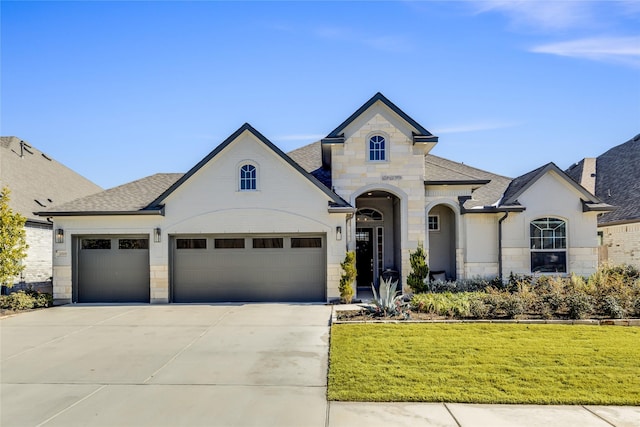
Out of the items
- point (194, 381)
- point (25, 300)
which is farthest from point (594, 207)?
point (25, 300)

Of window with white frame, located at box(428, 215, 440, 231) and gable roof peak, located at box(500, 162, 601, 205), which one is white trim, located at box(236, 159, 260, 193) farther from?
gable roof peak, located at box(500, 162, 601, 205)

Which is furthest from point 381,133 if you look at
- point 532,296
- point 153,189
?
point 153,189

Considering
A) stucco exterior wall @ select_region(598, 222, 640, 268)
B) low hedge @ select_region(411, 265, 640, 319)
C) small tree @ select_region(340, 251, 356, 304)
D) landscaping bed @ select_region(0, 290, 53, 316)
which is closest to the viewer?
low hedge @ select_region(411, 265, 640, 319)

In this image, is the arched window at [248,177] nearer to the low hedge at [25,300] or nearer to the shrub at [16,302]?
the low hedge at [25,300]

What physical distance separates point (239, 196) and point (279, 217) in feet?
5.08

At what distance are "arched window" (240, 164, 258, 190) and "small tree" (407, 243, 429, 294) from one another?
20.1ft

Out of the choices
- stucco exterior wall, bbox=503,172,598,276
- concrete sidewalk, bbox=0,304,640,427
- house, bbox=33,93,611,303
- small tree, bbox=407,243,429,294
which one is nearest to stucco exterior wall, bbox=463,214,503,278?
house, bbox=33,93,611,303

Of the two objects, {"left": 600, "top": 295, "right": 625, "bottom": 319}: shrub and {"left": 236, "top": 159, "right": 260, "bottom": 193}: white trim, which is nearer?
{"left": 600, "top": 295, "right": 625, "bottom": 319}: shrub

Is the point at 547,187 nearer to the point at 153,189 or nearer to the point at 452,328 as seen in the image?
the point at 452,328

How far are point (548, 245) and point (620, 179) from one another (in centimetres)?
943

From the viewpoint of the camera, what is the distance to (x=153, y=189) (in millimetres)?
17094

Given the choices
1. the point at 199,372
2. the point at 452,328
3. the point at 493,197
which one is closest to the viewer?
the point at 199,372

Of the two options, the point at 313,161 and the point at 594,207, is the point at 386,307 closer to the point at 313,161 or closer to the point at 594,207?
the point at 313,161

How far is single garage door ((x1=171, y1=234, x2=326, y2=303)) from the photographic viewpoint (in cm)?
1516
